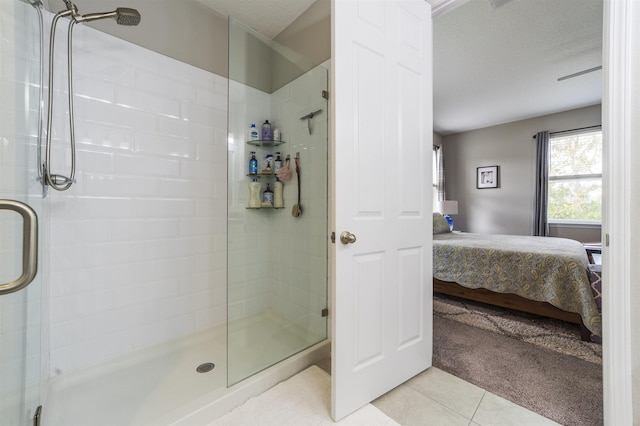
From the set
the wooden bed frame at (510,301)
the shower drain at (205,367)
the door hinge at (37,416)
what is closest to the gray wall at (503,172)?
the wooden bed frame at (510,301)

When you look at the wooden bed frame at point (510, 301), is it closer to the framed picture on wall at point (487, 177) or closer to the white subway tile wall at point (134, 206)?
the white subway tile wall at point (134, 206)

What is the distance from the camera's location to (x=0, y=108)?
86cm

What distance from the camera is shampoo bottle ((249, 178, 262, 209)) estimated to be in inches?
75.6

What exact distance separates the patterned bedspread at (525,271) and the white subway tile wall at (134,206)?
2.38 meters

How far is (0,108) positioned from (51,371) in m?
Answer: 1.39

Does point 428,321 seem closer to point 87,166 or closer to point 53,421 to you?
point 53,421

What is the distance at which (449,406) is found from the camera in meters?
1.41

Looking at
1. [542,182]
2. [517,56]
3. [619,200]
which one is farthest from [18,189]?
[542,182]

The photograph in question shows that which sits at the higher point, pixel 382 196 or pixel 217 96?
pixel 217 96

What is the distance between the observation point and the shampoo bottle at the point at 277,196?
6.77ft

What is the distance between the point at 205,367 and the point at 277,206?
113 cm

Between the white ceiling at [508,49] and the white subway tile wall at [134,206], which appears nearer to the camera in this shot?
the white subway tile wall at [134,206]

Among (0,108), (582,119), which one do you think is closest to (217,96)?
(0,108)

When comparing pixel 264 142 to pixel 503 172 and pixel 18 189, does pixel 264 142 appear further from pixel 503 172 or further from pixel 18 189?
pixel 503 172
